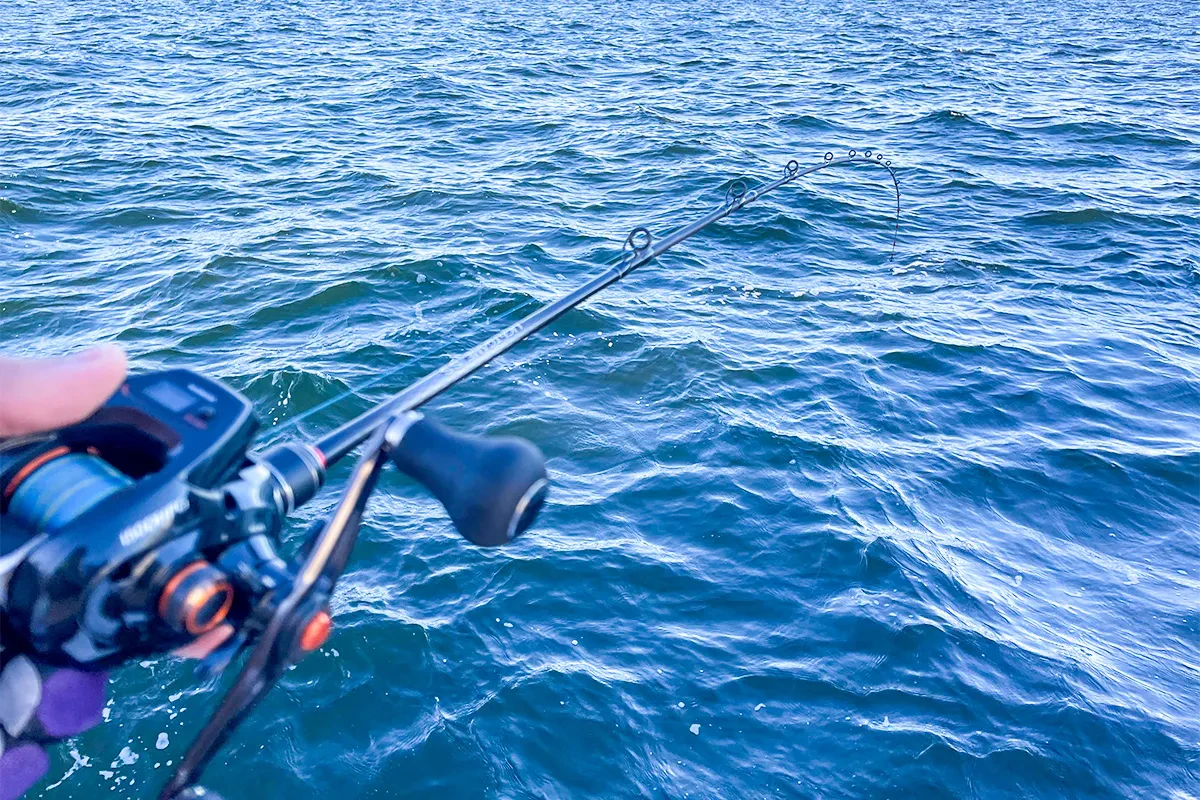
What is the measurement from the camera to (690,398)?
6.90 metres

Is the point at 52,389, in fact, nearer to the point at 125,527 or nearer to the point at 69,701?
the point at 125,527

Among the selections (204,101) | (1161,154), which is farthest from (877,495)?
(204,101)

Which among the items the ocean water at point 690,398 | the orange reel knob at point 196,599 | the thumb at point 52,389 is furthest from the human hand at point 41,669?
the ocean water at point 690,398

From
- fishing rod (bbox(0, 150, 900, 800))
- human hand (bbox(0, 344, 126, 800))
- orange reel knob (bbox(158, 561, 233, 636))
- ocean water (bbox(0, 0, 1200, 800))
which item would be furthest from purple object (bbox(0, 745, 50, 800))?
ocean water (bbox(0, 0, 1200, 800))

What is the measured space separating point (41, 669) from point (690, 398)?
4981 mm

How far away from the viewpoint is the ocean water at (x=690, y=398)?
4.38 meters

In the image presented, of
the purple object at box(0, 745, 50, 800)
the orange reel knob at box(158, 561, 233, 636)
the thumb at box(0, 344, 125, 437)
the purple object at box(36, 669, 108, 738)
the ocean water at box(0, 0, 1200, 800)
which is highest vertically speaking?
the thumb at box(0, 344, 125, 437)

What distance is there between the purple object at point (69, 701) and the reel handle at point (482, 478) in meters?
0.85

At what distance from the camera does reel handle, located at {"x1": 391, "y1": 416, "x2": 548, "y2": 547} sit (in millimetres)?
2270

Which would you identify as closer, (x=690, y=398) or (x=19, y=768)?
(x=19, y=768)

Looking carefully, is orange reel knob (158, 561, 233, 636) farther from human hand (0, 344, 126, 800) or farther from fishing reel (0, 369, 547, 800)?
human hand (0, 344, 126, 800)

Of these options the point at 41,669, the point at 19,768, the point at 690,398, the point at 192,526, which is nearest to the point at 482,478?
the point at 192,526

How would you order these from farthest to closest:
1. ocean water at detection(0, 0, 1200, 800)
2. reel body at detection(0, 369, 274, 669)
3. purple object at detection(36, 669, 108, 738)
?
ocean water at detection(0, 0, 1200, 800) < purple object at detection(36, 669, 108, 738) < reel body at detection(0, 369, 274, 669)

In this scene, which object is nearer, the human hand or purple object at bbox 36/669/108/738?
the human hand
